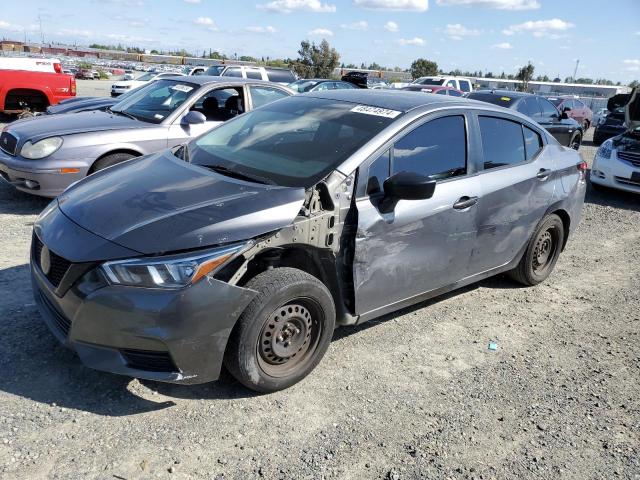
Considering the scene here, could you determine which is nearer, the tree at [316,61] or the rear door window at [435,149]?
the rear door window at [435,149]

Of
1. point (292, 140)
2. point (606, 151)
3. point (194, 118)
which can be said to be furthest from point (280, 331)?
point (606, 151)

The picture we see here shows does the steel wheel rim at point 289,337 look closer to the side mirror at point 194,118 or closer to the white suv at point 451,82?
the side mirror at point 194,118

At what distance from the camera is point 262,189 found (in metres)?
3.19

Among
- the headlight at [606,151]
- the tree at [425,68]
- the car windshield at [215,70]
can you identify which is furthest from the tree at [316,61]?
the headlight at [606,151]

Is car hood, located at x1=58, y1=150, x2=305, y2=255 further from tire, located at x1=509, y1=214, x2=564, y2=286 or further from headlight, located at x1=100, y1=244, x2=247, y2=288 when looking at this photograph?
tire, located at x1=509, y1=214, x2=564, y2=286

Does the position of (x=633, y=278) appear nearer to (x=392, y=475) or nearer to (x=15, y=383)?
(x=392, y=475)

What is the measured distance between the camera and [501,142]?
4.42 metres

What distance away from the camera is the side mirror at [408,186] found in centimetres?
328

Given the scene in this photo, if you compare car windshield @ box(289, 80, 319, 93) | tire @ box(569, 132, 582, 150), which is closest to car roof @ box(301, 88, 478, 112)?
tire @ box(569, 132, 582, 150)

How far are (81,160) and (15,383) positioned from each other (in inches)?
137

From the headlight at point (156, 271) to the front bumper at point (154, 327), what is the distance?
1.4 inches

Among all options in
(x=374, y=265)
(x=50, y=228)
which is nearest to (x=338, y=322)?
(x=374, y=265)

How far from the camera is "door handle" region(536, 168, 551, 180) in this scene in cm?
468

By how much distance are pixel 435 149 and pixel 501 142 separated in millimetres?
893
